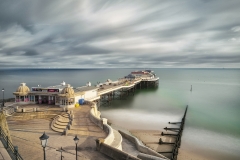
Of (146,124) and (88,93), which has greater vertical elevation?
(88,93)

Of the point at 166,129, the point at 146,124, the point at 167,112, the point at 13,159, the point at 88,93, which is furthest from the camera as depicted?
the point at 167,112

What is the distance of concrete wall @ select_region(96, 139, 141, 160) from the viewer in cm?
1173

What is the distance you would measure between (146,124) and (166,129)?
3824 millimetres

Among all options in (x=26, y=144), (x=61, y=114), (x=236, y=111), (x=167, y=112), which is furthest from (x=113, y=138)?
(x=236, y=111)

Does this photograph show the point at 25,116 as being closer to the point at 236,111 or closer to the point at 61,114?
the point at 61,114

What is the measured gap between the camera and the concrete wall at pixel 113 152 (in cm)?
1173

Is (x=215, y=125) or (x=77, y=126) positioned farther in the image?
(x=215, y=125)

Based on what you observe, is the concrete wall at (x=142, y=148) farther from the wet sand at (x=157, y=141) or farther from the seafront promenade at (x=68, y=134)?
the wet sand at (x=157, y=141)

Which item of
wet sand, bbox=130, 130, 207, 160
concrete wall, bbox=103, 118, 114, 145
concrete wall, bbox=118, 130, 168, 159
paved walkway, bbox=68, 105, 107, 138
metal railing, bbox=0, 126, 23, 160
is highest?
metal railing, bbox=0, 126, 23, 160

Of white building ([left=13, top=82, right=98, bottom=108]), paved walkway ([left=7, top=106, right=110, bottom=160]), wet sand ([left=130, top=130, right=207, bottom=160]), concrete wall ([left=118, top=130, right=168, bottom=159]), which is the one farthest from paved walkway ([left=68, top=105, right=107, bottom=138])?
wet sand ([left=130, top=130, right=207, bottom=160])

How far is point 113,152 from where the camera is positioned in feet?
41.2

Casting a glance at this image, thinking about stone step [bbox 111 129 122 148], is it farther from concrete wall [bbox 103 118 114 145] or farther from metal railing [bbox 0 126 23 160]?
metal railing [bbox 0 126 23 160]

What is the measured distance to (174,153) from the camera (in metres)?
20.2

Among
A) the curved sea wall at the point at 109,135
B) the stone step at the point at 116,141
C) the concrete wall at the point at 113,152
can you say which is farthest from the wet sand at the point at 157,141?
the concrete wall at the point at 113,152
